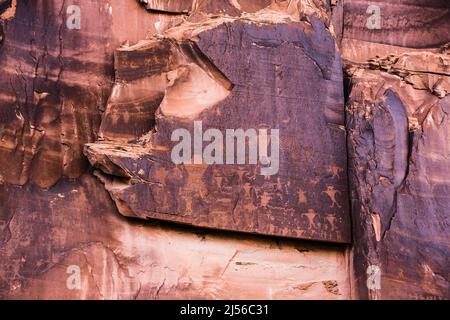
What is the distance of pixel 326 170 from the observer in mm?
12109

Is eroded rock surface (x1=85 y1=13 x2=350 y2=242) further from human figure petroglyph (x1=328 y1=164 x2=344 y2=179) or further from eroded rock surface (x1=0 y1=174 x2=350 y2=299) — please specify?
eroded rock surface (x1=0 y1=174 x2=350 y2=299)

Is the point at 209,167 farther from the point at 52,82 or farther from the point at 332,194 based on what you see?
the point at 52,82

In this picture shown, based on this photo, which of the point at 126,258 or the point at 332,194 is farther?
the point at 332,194

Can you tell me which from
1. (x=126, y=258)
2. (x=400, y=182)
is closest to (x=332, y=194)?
(x=400, y=182)

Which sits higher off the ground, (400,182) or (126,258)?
(400,182)

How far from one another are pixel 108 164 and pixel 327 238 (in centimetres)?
267

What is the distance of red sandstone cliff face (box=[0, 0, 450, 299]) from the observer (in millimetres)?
11750

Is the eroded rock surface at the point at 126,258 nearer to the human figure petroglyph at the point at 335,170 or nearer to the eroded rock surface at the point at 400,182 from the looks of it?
the eroded rock surface at the point at 400,182

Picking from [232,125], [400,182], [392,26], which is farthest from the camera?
[392,26]

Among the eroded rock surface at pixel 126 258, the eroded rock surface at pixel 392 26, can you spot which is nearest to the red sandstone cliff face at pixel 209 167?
the eroded rock surface at pixel 126 258

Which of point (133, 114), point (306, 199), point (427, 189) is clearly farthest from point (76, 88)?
point (427, 189)

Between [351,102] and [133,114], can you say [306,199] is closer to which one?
[351,102]

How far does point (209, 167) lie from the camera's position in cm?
1186

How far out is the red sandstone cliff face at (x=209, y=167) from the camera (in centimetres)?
1175
